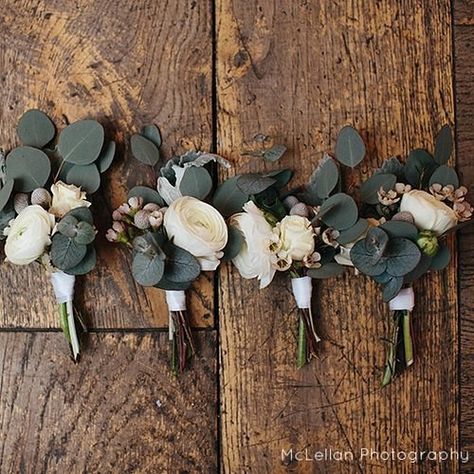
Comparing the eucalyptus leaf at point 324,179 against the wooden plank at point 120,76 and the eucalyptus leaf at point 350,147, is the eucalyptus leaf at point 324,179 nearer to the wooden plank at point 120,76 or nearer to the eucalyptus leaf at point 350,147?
the eucalyptus leaf at point 350,147

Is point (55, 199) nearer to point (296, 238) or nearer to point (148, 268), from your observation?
point (148, 268)

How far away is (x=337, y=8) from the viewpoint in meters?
1.11

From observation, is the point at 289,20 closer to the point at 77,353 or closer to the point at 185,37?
the point at 185,37

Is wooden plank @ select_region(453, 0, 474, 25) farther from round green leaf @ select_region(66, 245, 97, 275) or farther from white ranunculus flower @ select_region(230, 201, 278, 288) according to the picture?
round green leaf @ select_region(66, 245, 97, 275)

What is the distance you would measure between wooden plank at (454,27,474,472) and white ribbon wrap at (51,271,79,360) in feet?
1.81

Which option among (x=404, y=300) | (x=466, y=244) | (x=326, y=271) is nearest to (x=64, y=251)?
(x=326, y=271)

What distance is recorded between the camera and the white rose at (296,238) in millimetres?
970

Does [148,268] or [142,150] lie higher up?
[142,150]

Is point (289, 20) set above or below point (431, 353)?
above

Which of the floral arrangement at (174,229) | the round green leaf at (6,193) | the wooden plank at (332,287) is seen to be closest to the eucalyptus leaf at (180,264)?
the floral arrangement at (174,229)

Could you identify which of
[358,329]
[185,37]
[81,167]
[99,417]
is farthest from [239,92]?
[99,417]

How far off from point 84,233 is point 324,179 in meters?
0.34

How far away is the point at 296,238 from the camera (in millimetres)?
969

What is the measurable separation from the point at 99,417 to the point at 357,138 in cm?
53
